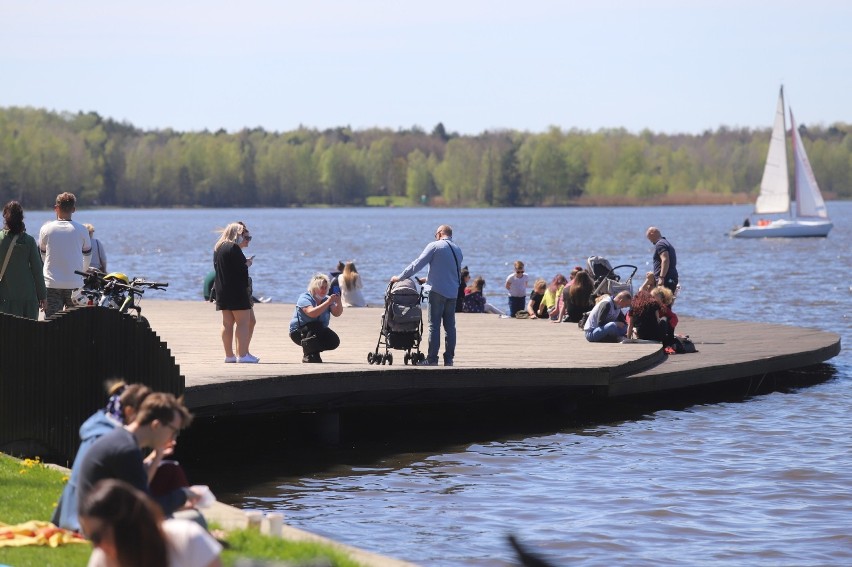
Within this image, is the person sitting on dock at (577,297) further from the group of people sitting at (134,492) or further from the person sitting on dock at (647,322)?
the group of people sitting at (134,492)

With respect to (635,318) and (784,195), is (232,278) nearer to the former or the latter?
(635,318)

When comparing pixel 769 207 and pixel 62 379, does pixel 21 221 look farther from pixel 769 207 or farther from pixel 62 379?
pixel 769 207

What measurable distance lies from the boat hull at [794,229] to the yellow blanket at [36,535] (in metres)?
103

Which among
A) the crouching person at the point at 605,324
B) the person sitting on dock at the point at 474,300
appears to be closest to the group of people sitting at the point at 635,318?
the crouching person at the point at 605,324

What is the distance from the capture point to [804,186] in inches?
4011

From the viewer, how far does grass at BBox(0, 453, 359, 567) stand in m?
8.77

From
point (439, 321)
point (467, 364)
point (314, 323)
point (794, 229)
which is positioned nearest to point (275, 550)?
point (314, 323)

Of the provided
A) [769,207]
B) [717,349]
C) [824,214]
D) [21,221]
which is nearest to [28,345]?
[21,221]

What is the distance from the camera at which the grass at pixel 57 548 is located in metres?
8.77

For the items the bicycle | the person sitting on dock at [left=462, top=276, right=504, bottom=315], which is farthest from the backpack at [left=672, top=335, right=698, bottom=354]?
the bicycle

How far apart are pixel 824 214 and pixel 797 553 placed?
3918 inches

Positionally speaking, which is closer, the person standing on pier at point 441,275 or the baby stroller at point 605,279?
the person standing on pier at point 441,275

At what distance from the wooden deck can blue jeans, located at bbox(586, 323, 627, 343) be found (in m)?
0.17

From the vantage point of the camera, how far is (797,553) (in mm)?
12461
